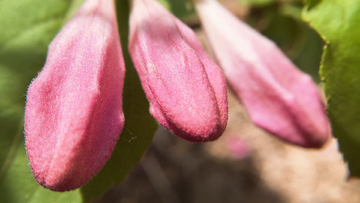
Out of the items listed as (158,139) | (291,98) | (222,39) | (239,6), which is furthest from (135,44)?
(158,139)

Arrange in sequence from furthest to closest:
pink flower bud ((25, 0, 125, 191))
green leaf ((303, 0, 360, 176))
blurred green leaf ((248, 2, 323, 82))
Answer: blurred green leaf ((248, 2, 323, 82)) < green leaf ((303, 0, 360, 176)) < pink flower bud ((25, 0, 125, 191))

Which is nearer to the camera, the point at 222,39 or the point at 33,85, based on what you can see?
the point at 33,85

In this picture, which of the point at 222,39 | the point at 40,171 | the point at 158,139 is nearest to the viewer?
the point at 40,171

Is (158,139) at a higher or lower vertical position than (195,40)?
lower

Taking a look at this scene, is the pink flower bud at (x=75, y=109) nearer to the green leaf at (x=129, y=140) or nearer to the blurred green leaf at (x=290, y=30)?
the green leaf at (x=129, y=140)

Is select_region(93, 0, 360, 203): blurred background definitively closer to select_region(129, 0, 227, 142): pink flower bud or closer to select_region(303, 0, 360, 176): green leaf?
select_region(303, 0, 360, 176): green leaf

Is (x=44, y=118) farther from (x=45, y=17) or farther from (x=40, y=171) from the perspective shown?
(x=45, y=17)

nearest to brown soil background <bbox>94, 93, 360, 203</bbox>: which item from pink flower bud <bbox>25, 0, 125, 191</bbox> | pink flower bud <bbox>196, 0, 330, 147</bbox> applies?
pink flower bud <bbox>196, 0, 330, 147</bbox>
